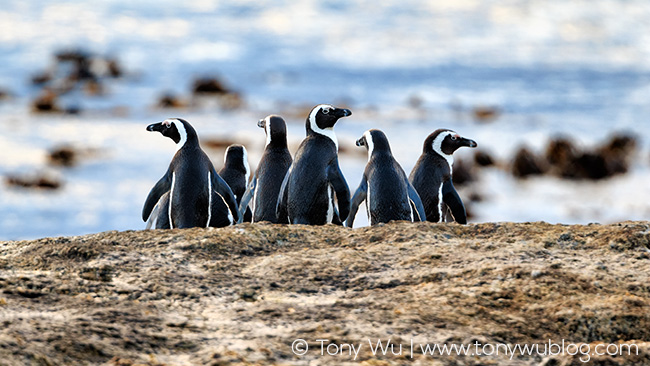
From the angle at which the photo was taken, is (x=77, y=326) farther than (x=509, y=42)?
No

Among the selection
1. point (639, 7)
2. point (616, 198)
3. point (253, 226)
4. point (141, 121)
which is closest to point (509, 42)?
point (639, 7)

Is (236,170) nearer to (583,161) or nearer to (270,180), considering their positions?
(270,180)

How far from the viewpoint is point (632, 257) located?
3.71m

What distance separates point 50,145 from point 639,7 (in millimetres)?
25055

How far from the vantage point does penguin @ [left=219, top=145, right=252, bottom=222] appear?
6.74m

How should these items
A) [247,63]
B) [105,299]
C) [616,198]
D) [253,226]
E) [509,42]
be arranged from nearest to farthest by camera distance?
[105,299], [253,226], [616,198], [247,63], [509,42]

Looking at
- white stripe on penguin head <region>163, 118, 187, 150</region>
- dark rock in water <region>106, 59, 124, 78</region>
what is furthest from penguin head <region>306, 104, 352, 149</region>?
dark rock in water <region>106, 59, 124, 78</region>

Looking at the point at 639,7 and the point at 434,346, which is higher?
the point at 639,7

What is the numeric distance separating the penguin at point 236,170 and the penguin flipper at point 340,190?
108 cm

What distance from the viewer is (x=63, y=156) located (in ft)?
47.1

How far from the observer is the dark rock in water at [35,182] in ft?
42.8

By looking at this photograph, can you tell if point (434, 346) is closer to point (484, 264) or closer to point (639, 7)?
point (484, 264)

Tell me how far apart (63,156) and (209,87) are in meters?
8.97

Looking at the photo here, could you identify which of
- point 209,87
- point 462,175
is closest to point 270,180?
point 462,175
